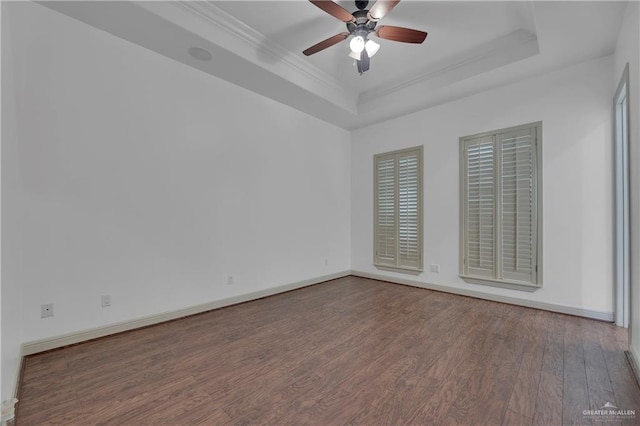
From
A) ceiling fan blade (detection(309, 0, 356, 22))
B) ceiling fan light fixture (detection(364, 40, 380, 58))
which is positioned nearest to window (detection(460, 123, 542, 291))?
ceiling fan light fixture (detection(364, 40, 380, 58))

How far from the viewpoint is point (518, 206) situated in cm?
359

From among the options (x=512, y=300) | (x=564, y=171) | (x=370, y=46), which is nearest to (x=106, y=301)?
(x=370, y=46)

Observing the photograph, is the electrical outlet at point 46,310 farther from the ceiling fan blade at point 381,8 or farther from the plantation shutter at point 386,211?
the plantation shutter at point 386,211

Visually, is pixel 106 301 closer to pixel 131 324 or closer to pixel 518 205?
pixel 131 324

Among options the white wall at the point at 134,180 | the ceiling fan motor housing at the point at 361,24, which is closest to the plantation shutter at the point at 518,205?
the ceiling fan motor housing at the point at 361,24

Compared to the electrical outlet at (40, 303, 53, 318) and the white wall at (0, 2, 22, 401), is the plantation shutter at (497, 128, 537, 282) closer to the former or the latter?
the white wall at (0, 2, 22, 401)

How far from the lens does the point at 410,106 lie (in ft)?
14.6

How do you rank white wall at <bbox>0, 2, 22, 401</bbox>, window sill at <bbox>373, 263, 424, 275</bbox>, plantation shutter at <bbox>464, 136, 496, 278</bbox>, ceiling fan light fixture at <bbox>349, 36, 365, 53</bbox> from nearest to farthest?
white wall at <bbox>0, 2, 22, 401</bbox>
ceiling fan light fixture at <bbox>349, 36, 365, 53</bbox>
plantation shutter at <bbox>464, 136, 496, 278</bbox>
window sill at <bbox>373, 263, 424, 275</bbox>

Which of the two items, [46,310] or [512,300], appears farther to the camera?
[512,300]

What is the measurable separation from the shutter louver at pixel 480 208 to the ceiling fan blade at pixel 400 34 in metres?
1.99

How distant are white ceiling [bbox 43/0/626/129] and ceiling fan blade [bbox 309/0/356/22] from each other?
1.28ft

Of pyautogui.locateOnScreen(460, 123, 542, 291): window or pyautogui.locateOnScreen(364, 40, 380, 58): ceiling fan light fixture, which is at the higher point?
pyautogui.locateOnScreen(364, 40, 380, 58): ceiling fan light fixture

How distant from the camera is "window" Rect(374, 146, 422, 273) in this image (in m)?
4.62

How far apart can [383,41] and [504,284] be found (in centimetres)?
352
